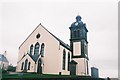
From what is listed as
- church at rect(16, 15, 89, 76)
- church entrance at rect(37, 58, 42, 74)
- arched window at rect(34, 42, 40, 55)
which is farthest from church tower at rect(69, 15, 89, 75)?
arched window at rect(34, 42, 40, 55)

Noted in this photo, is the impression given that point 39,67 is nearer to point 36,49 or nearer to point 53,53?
A: point 53,53

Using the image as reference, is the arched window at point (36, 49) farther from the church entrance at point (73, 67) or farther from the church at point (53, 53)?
the church entrance at point (73, 67)

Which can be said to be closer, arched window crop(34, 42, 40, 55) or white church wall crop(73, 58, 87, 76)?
arched window crop(34, 42, 40, 55)

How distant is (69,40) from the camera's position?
18672mm

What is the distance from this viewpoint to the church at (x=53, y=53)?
1534 cm

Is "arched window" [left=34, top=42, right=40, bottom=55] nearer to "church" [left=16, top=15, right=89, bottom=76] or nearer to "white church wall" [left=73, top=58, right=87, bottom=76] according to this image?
"church" [left=16, top=15, right=89, bottom=76]

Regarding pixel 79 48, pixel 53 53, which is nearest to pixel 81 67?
pixel 79 48

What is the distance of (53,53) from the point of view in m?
15.6

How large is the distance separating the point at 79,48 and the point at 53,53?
352 cm

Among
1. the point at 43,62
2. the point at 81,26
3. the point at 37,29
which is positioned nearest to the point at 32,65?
the point at 43,62

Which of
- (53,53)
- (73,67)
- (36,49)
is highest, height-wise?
(36,49)

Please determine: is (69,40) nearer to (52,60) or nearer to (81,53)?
(81,53)

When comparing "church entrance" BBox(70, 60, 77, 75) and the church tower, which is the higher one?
the church tower

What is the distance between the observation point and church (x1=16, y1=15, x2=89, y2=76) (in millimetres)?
15344
